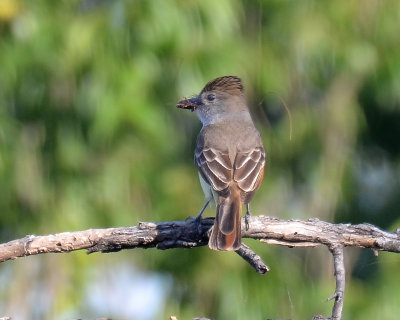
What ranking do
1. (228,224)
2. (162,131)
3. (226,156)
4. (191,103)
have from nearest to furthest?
(228,224) < (226,156) < (191,103) < (162,131)

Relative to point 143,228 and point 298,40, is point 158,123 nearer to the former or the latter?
point 298,40

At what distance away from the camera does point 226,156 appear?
626cm

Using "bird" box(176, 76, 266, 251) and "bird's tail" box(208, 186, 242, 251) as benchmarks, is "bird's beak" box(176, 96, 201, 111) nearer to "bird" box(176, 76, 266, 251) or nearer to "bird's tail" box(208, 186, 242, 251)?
"bird" box(176, 76, 266, 251)

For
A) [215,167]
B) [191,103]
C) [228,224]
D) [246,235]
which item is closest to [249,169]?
[215,167]

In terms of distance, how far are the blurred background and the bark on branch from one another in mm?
2117

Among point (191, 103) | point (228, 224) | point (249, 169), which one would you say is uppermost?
point (191, 103)

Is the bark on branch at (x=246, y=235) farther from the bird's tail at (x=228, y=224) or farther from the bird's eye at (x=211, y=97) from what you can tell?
the bird's eye at (x=211, y=97)

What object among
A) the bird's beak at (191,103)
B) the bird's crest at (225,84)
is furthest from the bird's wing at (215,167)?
the bird's crest at (225,84)

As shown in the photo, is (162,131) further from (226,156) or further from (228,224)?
(228,224)

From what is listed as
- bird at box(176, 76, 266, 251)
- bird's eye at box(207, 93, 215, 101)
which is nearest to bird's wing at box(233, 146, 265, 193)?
bird at box(176, 76, 266, 251)

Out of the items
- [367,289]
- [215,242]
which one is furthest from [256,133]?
[367,289]

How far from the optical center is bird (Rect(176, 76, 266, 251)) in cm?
550

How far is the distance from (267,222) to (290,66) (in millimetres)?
4192

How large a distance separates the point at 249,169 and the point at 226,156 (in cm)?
22
